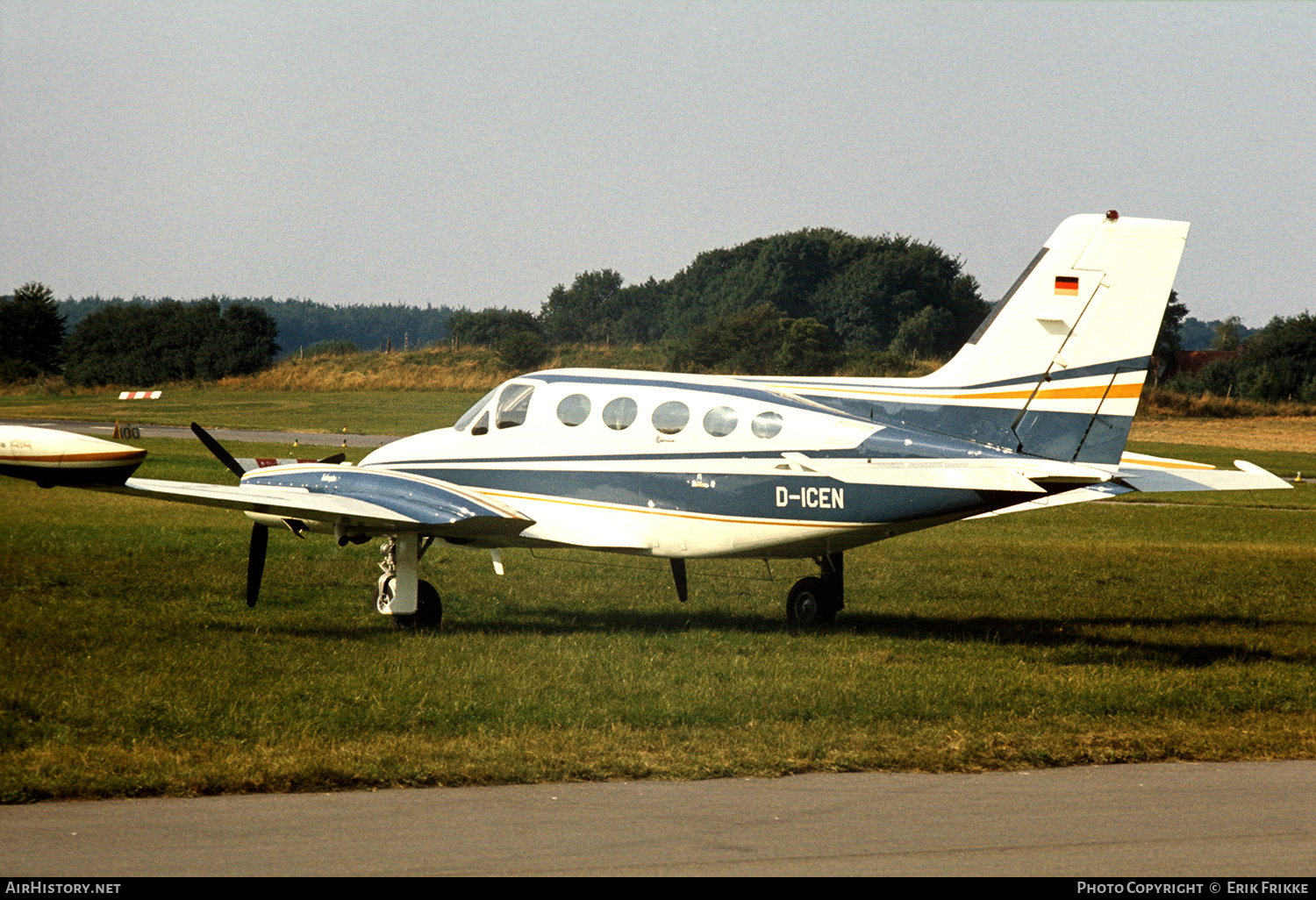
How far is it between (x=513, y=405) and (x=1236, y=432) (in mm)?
55498

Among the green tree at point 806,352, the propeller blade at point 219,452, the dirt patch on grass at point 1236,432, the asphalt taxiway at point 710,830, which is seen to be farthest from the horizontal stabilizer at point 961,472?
the green tree at point 806,352

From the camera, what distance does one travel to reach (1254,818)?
24.8 feet

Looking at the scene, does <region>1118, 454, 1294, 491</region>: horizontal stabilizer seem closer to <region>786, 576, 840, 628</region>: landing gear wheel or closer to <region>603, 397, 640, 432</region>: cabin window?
<region>786, 576, 840, 628</region>: landing gear wheel

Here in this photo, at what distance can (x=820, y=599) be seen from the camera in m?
14.8

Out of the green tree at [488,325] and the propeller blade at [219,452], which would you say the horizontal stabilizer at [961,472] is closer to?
the propeller blade at [219,452]

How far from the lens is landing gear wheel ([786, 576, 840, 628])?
14828 millimetres

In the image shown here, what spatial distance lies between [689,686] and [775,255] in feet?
249

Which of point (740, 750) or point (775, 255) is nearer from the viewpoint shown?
point (740, 750)

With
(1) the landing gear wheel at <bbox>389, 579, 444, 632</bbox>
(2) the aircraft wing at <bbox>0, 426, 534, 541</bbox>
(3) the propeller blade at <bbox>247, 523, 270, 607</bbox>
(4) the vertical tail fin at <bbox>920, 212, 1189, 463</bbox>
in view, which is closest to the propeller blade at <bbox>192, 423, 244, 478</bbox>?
(2) the aircraft wing at <bbox>0, 426, 534, 541</bbox>

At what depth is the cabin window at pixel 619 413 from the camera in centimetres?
1400

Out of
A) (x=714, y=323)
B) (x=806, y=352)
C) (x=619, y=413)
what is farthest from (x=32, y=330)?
(x=619, y=413)

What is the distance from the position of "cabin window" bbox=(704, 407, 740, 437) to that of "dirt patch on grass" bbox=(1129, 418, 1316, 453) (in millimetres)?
44941
